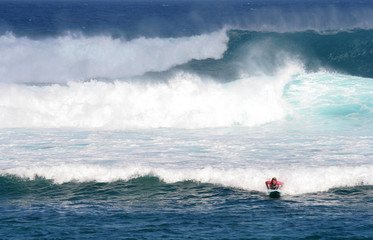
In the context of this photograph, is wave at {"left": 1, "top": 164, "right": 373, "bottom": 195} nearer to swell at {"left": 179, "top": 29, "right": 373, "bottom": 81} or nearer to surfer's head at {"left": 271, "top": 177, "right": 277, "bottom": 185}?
surfer's head at {"left": 271, "top": 177, "right": 277, "bottom": 185}

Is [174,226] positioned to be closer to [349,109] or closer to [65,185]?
[65,185]

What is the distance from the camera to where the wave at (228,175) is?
16422mm

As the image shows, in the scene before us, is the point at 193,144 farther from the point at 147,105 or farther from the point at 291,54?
the point at 291,54

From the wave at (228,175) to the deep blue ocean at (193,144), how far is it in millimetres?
47

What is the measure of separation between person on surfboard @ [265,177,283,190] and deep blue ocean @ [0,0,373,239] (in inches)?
9.0

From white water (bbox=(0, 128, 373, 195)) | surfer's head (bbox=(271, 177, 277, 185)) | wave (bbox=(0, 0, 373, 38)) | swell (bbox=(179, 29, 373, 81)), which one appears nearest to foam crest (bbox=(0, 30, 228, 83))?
swell (bbox=(179, 29, 373, 81))

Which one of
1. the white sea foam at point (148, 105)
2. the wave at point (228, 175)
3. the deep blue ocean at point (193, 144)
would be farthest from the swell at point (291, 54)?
the wave at point (228, 175)

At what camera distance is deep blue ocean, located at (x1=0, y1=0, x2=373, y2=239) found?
1377 cm

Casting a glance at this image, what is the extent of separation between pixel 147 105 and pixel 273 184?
12590mm

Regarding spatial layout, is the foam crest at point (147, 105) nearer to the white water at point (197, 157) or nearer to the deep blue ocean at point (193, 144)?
the deep blue ocean at point (193, 144)

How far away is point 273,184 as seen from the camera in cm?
1575

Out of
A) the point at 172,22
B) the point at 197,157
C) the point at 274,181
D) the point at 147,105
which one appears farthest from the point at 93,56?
the point at 172,22

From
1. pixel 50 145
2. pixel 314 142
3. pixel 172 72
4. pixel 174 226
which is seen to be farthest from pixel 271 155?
pixel 172 72

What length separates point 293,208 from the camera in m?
14.5
